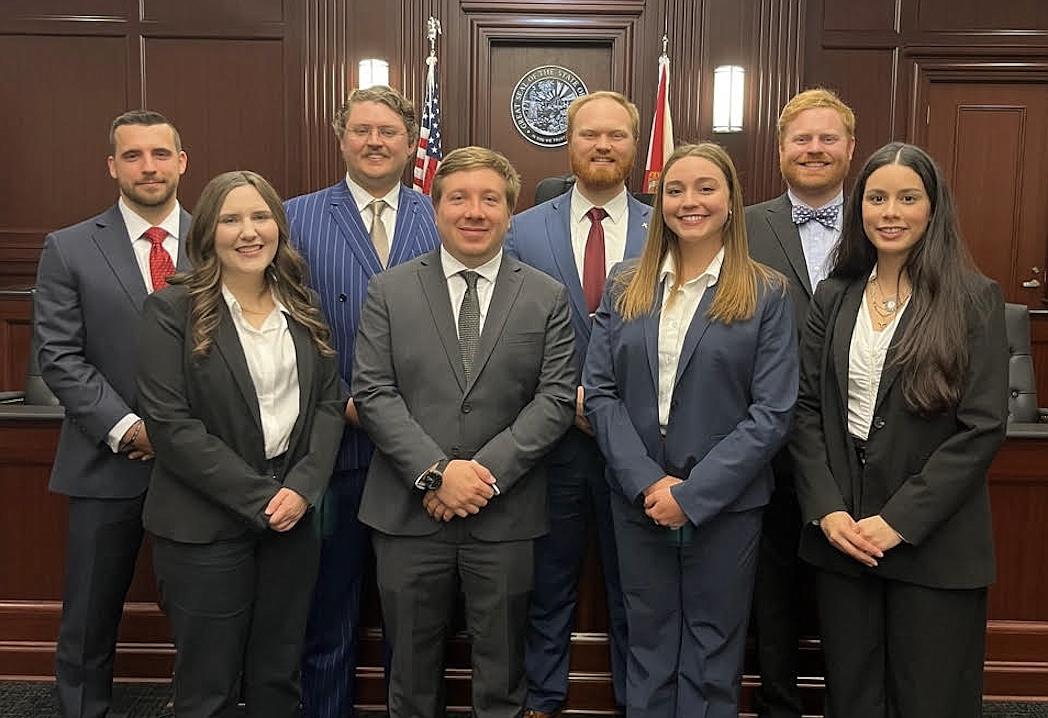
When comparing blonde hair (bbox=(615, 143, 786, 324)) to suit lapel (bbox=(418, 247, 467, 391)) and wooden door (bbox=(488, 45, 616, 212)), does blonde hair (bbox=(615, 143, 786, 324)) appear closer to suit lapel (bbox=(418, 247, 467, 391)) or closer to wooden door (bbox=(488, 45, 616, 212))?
suit lapel (bbox=(418, 247, 467, 391))

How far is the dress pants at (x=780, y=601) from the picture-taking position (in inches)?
97.9

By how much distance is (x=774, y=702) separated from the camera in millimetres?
2549

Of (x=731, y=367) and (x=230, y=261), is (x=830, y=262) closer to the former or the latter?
(x=731, y=367)

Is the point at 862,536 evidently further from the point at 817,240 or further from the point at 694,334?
the point at 817,240

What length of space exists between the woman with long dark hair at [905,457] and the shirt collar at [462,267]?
2.66 feet

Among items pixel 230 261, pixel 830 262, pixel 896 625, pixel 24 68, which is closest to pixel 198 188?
pixel 24 68

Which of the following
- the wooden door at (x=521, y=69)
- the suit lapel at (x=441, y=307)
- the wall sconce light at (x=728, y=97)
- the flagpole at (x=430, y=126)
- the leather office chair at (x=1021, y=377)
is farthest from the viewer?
the wooden door at (x=521, y=69)

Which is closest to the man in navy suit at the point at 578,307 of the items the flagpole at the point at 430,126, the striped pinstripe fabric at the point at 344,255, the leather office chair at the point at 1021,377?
the striped pinstripe fabric at the point at 344,255

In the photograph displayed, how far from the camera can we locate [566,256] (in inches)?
102

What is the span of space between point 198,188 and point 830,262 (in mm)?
4878

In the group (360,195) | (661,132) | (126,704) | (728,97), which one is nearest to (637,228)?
(360,195)

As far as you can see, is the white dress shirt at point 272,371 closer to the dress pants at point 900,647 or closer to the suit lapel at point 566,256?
the suit lapel at point 566,256

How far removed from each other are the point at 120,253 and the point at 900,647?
7.10 feet

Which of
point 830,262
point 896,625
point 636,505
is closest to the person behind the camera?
point 896,625
